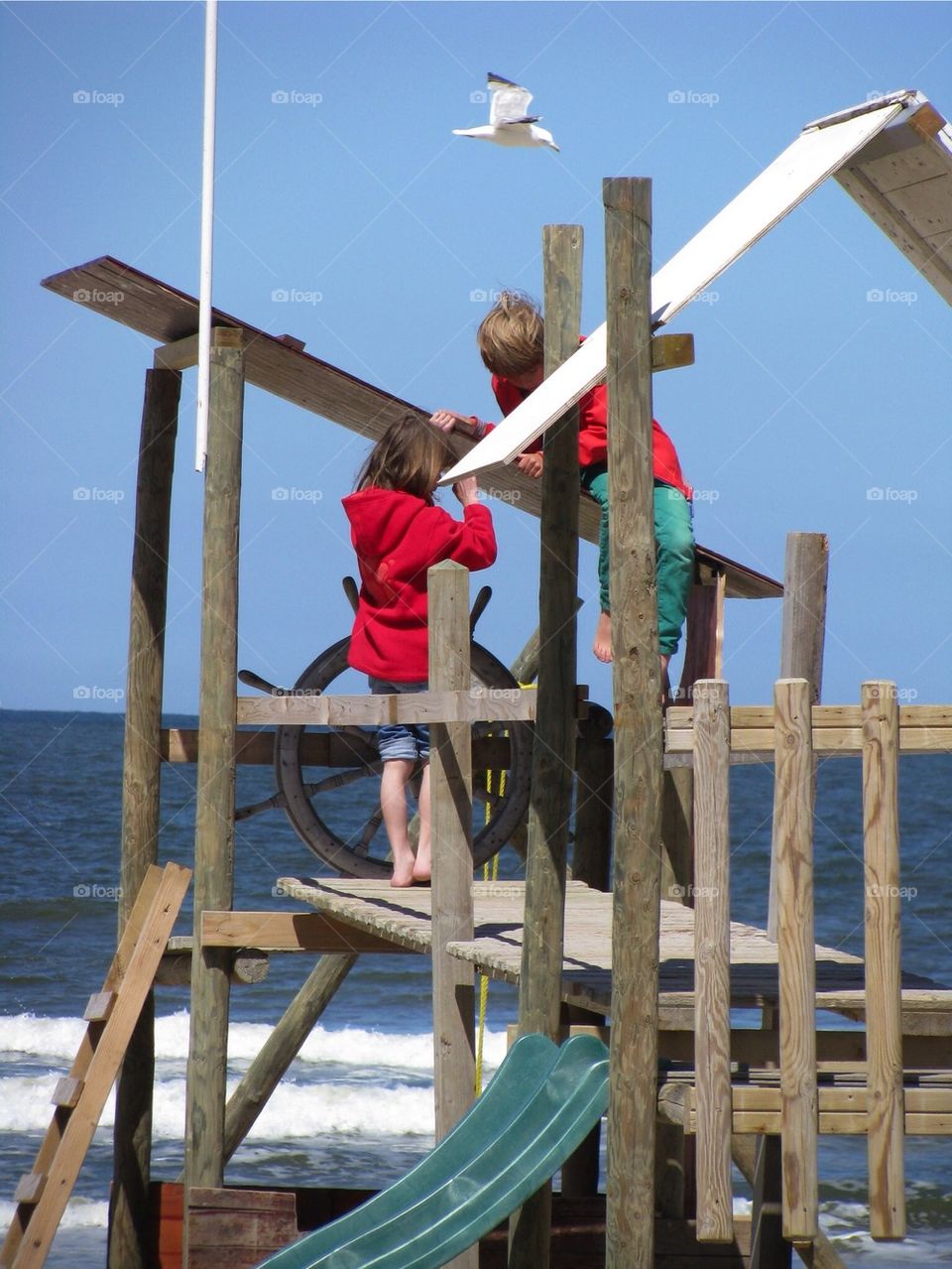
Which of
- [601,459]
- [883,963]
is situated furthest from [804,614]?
[883,963]

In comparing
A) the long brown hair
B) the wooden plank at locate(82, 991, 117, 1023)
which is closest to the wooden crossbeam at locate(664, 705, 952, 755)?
the long brown hair

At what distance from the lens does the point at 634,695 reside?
3.98m

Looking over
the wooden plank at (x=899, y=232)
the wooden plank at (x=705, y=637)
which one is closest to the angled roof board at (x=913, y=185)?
the wooden plank at (x=899, y=232)

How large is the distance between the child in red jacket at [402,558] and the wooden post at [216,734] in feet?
1.49

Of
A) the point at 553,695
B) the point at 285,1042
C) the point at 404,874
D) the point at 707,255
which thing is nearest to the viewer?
the point at 707,255

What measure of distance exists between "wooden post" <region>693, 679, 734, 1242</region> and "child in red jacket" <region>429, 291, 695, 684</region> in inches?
63.2

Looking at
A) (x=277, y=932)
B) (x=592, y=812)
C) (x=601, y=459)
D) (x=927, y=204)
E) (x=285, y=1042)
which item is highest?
(x=927, y=204)

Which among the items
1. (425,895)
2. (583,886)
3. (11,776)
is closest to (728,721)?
(425,895)

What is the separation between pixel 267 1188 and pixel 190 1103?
1.79ft

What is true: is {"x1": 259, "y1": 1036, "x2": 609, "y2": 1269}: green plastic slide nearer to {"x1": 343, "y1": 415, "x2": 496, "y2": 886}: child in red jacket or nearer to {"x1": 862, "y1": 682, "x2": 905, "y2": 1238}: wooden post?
{"x1": 862, "y1": 682, "x2": 905, "y2": 1238}: wooden post

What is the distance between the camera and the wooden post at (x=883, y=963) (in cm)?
374

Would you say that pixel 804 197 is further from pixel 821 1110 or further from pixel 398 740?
pixel 398 740

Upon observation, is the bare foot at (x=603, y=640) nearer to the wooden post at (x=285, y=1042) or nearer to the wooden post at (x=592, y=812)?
the wooden post at (x=592, y=812)

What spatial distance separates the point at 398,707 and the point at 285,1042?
349cm
